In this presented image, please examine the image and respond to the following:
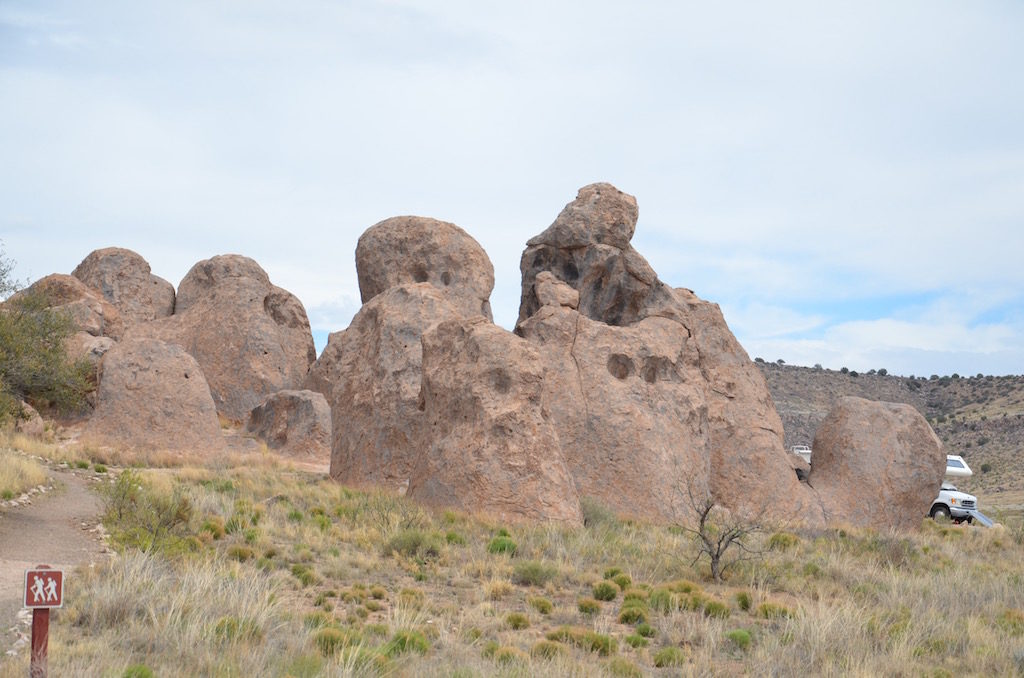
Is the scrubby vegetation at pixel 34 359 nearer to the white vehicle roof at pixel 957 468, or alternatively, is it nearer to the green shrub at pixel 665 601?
the green shrub at pixel 665 601

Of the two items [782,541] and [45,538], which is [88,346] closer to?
[45,538]

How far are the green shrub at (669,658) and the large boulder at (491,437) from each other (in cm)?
600

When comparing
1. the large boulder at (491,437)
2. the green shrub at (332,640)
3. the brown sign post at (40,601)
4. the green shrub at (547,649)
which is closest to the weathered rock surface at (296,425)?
the large boulder at (491,437)

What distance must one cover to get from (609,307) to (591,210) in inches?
86.9

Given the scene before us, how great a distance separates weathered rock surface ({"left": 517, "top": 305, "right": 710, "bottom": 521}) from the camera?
17.6 m

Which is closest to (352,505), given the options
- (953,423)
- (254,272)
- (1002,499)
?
(254,272)

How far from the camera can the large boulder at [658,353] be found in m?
18.8

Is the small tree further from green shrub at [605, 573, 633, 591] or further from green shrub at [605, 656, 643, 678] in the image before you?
green shrub at [605, 656, 643, 678]

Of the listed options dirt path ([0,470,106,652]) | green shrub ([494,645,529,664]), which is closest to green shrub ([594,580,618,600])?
green shrub ([494,645,529,664])

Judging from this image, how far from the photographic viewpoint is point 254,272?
35.1 m

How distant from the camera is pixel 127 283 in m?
34.8

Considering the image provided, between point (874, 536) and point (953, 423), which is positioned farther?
point (953, 423)

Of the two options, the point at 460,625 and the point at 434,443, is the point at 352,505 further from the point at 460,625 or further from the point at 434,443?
the point at 460,625

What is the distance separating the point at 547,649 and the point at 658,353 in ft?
35.0
